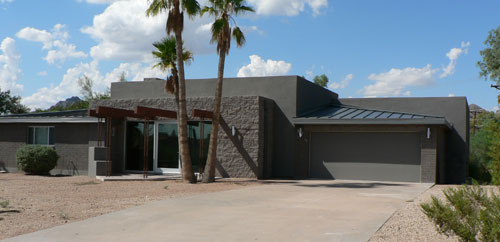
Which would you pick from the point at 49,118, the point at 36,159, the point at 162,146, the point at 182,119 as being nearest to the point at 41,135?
the point at 49,118

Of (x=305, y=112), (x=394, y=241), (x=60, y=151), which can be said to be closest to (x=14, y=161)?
(x=60, y=151)

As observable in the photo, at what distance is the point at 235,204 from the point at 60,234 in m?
4.45

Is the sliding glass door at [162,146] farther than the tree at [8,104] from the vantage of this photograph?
No

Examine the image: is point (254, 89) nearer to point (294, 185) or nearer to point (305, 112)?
point (305, 112)

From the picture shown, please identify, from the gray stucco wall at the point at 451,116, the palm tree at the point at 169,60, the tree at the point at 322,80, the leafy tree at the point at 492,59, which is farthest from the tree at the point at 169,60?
the tree at the point at 322,80

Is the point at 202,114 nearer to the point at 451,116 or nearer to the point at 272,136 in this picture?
the point at 272,136

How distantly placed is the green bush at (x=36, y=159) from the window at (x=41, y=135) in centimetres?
126

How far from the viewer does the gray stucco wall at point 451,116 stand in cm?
2166

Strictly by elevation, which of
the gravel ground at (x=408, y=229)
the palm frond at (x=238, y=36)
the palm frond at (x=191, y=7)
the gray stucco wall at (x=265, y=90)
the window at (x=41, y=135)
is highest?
the palm frond at (x=191, y=7)

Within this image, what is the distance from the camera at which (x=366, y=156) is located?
1939 cm

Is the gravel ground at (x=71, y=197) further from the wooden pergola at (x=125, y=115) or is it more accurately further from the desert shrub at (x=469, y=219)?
the desert shrub at (x=469, y=219)

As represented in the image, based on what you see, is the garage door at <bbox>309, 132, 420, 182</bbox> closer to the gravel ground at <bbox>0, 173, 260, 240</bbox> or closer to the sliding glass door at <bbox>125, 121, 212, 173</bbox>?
the gravel ground at <bbox>0, 173, 260, 240</bbox>

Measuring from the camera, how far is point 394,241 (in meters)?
7.41

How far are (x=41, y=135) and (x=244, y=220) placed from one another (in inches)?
614
